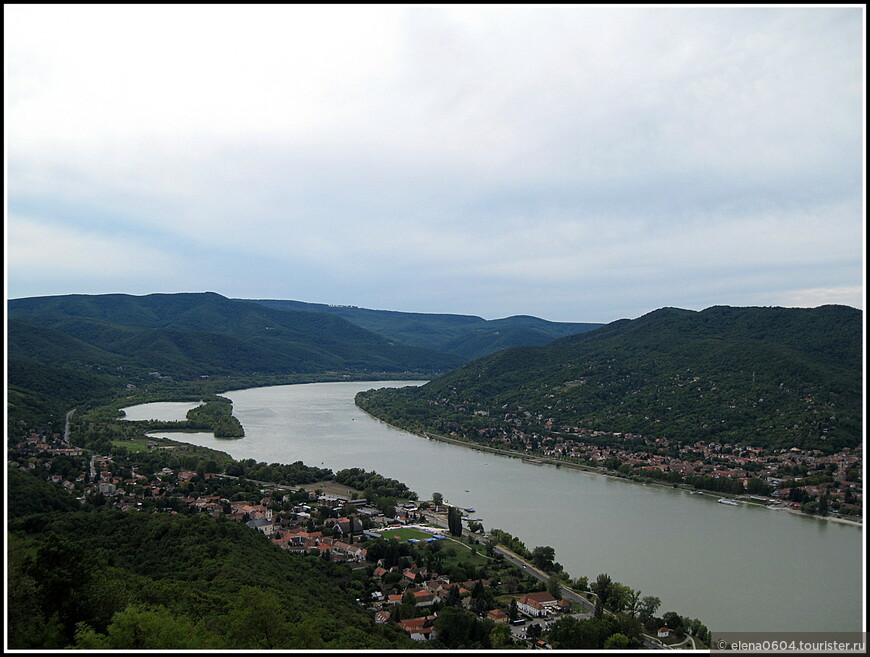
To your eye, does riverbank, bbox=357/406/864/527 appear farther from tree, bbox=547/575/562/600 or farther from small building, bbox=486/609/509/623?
small building, bbox=486/609/509/623

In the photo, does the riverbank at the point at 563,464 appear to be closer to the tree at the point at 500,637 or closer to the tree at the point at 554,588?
the tree at the point at 554,588

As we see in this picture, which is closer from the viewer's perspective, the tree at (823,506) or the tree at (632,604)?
the tree at (632,604)

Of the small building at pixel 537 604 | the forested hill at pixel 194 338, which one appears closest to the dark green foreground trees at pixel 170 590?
the small building at pixel 537 604

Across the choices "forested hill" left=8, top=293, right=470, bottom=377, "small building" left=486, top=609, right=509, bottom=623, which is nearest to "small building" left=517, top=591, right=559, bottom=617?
"small building" left=486, top=609, right=509, bottom=623

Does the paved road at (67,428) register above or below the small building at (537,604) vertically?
above

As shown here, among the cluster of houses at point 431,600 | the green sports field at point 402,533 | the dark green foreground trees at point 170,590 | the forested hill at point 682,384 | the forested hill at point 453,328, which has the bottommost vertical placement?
the green sports field at point 402,533

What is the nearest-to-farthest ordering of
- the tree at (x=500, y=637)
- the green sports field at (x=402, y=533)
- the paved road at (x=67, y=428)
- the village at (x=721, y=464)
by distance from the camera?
the tree at (x=500, y=637) → the green sports field at (x=402, y=533) → the village at (x=721, y=464) → the paved road at (x=67, y=428)

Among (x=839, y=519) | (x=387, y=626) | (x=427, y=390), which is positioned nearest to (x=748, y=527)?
(x=839, y=519)

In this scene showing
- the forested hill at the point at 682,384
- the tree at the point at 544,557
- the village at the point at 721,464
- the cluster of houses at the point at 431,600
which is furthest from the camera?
the forested hill at the point at 682,384
